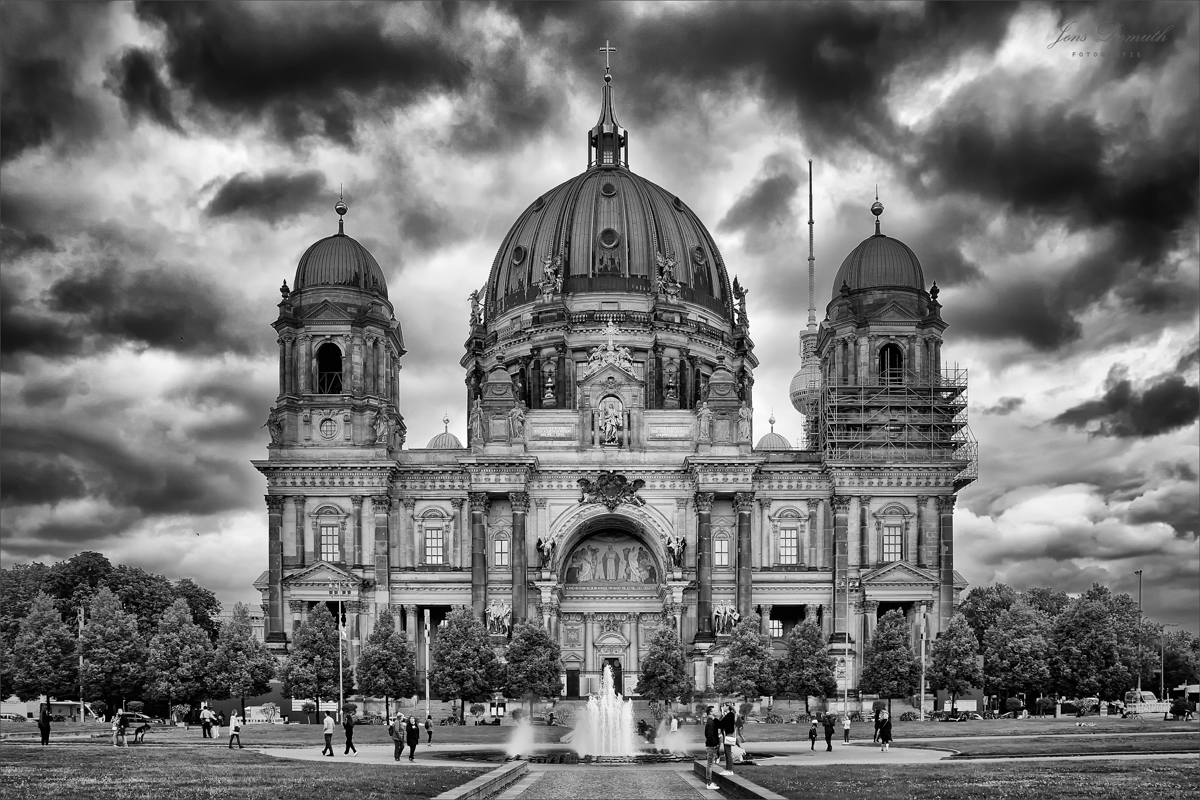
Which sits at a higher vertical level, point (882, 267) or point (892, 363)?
point (882, 267)

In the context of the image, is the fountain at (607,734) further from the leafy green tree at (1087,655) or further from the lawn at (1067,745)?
the leafy green tree at (1087,655)

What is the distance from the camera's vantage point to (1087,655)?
3521 inches

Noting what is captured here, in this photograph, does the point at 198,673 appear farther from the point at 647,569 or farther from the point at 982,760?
the point at 982,760

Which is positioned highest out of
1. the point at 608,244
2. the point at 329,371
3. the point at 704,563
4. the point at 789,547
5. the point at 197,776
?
the point at 608,244

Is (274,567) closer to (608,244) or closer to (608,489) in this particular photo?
(608,489)

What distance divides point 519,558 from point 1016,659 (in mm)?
33539

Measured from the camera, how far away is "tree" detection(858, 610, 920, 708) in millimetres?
87562

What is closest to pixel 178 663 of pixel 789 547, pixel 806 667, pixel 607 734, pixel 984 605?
pixel 607 734

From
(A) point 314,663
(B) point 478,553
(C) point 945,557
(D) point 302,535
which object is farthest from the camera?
(D) point 302,535

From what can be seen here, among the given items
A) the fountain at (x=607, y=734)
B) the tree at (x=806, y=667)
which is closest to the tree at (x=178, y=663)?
the fountain at (x=607, y=734)

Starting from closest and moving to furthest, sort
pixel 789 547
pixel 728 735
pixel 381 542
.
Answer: pixel 728 735 → pixel 381 542 → pixel 789 547

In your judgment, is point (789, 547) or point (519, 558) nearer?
point (519, 558)

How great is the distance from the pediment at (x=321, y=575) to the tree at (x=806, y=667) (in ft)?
100

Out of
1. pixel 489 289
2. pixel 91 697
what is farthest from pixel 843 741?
pixel 489 289
